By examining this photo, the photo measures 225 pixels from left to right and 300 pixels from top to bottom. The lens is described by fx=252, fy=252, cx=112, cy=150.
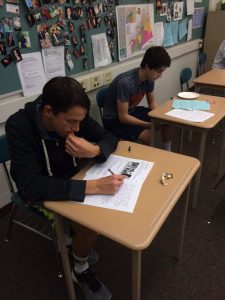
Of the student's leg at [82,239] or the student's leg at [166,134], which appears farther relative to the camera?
the student's leg at [166,134]

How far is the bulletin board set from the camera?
164 centimetres

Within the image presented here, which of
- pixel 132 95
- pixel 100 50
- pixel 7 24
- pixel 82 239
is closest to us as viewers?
pixel 82 239

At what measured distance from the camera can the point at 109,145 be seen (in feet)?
4.09

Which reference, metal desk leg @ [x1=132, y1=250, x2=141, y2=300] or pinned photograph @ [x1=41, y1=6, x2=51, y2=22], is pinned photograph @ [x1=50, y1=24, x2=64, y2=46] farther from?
metal desk leg @ [x1=132, y1=250, x2=141, y2=300]

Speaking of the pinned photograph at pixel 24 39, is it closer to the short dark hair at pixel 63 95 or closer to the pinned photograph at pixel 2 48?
the pinned photograph at pixel 2 48

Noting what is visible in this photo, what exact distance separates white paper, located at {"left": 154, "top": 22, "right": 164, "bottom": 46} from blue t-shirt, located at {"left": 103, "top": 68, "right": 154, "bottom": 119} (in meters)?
1.09

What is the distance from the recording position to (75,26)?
201 centimetres

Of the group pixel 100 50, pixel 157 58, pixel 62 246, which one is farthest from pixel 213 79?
pixel 62 246

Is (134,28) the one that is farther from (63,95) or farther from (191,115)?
(63,95)

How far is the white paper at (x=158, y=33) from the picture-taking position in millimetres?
3045

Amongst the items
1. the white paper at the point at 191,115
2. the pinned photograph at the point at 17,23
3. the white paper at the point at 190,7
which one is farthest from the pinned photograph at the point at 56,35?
the white paper at the point at 190,7

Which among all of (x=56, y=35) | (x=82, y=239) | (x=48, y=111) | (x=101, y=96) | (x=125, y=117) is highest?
(x=56, y=35)

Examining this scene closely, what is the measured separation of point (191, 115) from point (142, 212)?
1.16 m

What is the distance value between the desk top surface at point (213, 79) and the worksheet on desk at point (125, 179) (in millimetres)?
1783
